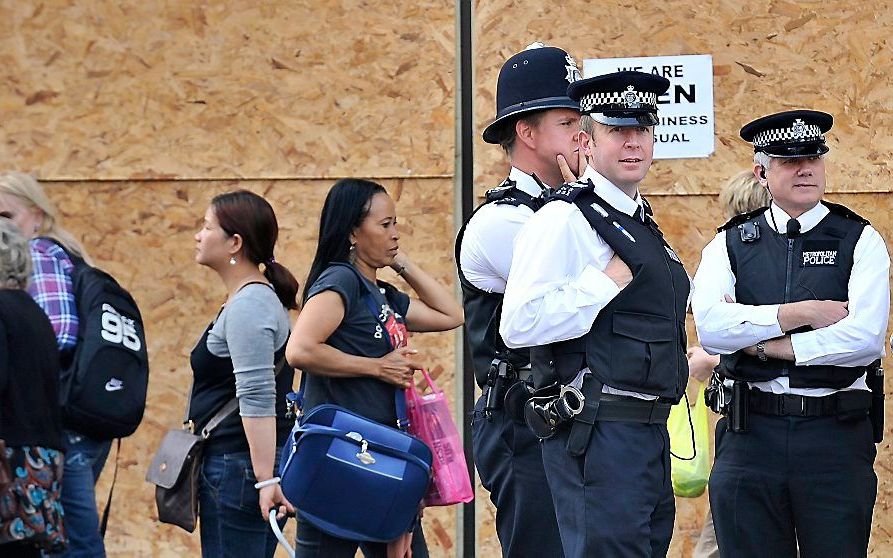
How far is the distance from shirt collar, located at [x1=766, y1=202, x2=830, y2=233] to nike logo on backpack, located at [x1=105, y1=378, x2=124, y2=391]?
8.30ft

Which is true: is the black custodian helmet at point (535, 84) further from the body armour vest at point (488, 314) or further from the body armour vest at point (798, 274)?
the body armour vest at point (798, 274)

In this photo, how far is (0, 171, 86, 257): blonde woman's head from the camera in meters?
5.45

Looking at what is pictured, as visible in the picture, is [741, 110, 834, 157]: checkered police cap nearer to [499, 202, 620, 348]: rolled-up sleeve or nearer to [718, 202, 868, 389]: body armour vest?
[718, 202, 868, 389]: body armour vest

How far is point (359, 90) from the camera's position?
7.04m

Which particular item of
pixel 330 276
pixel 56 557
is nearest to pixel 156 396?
pixel 56 557

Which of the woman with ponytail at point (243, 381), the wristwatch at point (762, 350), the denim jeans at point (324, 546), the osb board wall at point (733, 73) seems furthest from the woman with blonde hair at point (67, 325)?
the wristwatch at point (762, 350)

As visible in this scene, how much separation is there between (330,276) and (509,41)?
258 cm

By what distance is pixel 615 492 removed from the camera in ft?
12.4

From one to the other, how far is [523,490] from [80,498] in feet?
6.17

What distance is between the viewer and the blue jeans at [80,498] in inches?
207

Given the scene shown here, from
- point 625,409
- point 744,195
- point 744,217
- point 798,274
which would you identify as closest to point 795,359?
point 798,274

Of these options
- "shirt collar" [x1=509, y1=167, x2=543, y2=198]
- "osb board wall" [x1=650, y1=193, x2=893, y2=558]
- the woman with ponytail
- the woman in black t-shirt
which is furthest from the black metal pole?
"shirt collar" [x1=509, y1=167, x2=543, y2=198]

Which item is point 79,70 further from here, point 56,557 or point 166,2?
point 56,557

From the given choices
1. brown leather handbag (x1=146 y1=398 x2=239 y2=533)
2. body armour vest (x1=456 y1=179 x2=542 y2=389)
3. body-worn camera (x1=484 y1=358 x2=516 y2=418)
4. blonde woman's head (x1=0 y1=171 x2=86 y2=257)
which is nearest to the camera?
body-worn camera (x1=484 y1=358 x2=516 y2=418)
